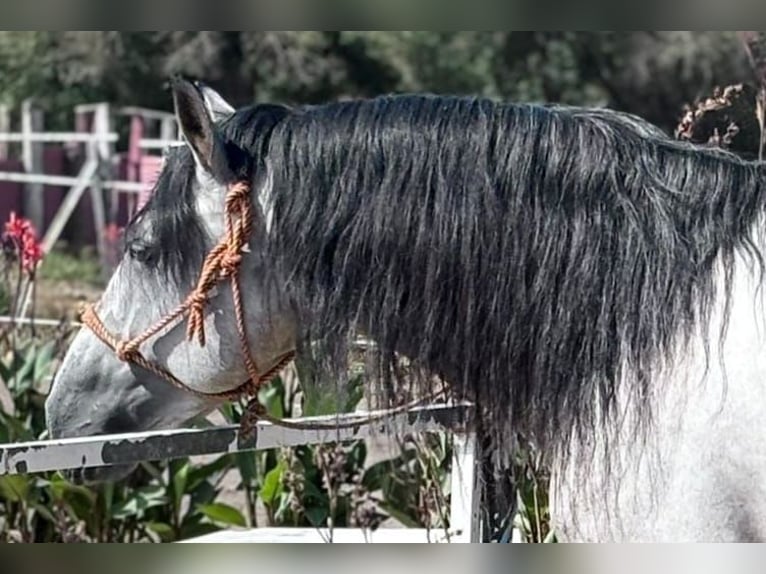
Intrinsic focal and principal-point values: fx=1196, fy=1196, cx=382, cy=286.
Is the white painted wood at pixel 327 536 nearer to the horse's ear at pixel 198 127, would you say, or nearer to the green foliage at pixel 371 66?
the horse's ear at pixel 198 127

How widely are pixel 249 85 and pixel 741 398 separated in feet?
57.2

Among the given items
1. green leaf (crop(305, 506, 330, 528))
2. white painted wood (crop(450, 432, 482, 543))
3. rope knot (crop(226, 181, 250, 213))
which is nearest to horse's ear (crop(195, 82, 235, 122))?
rope knot (crop(226, 181, 250, 213))

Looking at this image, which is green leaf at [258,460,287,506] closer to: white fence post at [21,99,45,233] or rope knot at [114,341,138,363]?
rope knot at [114,341,138,363]

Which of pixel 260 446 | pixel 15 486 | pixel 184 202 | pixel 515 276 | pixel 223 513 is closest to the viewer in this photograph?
pixel 515 276

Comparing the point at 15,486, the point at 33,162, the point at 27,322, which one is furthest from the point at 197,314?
the point at 33,162

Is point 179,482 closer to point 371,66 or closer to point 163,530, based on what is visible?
point 163,530

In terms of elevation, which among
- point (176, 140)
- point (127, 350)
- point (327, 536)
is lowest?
point (327, 536)

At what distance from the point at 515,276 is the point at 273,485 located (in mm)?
2105

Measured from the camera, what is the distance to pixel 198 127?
2.00 m

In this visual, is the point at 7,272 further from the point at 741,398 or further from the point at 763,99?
the point at 741,398

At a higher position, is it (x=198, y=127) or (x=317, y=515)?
(x=198, y=127)

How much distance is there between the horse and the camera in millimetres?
1843

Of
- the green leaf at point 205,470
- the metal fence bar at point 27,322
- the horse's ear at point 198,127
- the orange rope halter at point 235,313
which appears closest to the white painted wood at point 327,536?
the green leaf at point 205,470
